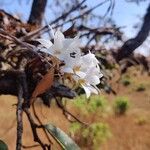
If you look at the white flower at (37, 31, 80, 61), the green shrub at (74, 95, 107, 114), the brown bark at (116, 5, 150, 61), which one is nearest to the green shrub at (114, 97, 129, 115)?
the green shrub at (74, 95, 107, 114)

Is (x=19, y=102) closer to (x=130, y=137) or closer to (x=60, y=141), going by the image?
(x=60, y=141)

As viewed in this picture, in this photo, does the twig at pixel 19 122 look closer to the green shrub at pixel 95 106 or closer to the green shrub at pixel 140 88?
the green shrub at pixel 95 106

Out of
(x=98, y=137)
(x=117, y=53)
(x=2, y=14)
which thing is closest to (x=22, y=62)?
(x=2, y=14)

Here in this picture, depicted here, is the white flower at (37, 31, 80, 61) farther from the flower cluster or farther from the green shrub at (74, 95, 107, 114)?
the green shrub at (74, 95, 107, 114)

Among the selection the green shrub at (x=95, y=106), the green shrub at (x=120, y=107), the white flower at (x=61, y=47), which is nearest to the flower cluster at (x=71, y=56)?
the white flower at (x=61, y=47)

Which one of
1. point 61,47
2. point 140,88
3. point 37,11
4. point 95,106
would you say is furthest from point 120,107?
point 61,47

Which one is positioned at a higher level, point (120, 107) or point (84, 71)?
point (120, 107)

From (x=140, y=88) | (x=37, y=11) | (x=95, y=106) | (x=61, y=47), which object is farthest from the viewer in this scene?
(x=140, y=88)

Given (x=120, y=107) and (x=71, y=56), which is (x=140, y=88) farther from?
(x=71, y=56)
